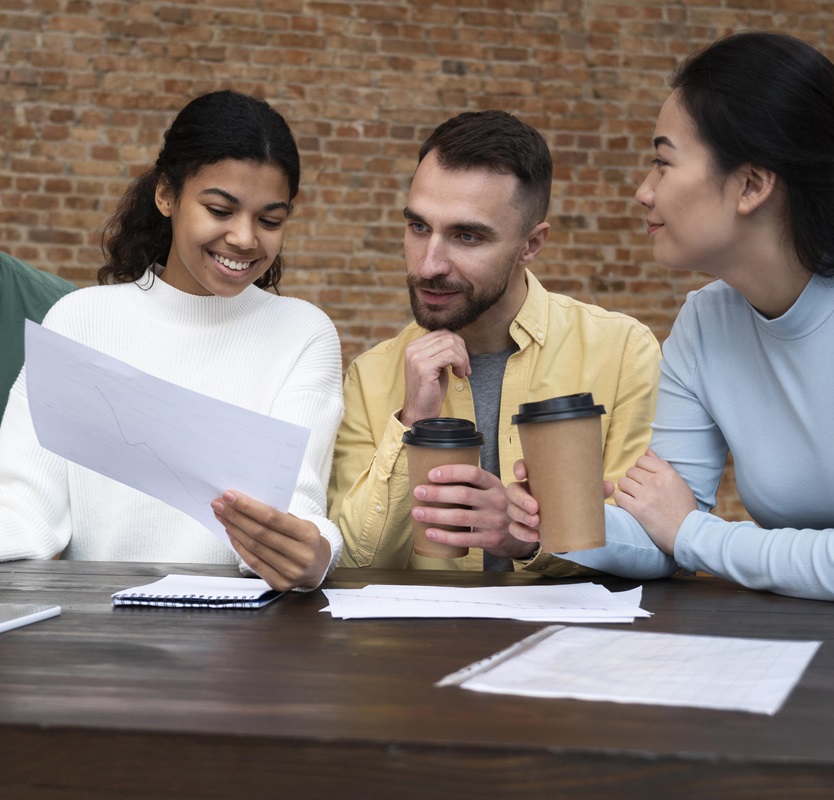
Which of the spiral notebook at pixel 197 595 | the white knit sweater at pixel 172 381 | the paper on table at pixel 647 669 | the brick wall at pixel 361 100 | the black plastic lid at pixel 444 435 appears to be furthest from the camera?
the brick wall at pixel 361 100

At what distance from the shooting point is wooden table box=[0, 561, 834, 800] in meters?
0.67

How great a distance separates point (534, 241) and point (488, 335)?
23cm

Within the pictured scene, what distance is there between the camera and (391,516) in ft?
5.71

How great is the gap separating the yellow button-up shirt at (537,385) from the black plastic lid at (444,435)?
465mm

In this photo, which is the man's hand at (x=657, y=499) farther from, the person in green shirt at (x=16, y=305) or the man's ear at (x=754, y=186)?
the person in green shirt at (x=16, y=305)

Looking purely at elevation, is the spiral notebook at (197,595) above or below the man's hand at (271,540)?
below

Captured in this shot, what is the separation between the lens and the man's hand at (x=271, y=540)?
4.07 ft

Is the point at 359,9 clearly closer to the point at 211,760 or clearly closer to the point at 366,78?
the point at 366,78

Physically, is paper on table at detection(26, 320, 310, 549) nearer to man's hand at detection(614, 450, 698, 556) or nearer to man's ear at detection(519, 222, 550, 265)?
man's hand at detection(614, 450, 698, 556)

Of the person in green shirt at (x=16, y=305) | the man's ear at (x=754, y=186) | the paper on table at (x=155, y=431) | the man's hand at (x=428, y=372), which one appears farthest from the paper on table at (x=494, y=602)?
the person in green shirt at (x=16, y=305)

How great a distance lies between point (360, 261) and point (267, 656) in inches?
133

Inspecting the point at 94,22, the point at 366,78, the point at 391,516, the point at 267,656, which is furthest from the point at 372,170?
the point at 267,656

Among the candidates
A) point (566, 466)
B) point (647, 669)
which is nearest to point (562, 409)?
point (566, 466)

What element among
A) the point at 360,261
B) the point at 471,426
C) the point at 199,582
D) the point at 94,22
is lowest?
the point at 199,582
